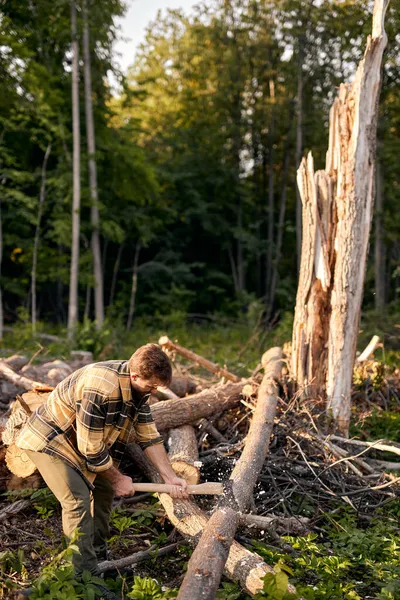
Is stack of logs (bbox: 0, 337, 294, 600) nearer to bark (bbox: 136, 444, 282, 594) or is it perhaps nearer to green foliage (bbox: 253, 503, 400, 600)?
bark (bbox: 136, 444, 282, 594)

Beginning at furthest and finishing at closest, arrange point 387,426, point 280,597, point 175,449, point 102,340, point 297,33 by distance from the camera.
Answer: point 297,33 < point 102,340 < point 387,426 < point 175,449 < point 280,597

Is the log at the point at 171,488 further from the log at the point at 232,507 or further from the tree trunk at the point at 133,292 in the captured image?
the tree trunk at the point at 133,292

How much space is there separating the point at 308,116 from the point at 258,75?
3353 millimetres

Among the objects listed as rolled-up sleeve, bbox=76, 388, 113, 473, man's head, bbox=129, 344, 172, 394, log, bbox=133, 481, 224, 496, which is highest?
man's head, bbox=129, 344, 172, 394

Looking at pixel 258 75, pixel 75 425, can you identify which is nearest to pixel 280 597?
pixel 75 425

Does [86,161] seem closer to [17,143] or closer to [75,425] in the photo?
[17,143]

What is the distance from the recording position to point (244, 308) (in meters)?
20.9

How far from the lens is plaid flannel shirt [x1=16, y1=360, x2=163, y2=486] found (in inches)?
130

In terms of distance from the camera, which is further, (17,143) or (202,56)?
(202,56)

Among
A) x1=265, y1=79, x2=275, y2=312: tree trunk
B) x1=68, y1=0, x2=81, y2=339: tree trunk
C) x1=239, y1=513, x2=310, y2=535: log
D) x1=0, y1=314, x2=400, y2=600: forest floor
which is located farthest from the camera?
x1=265, y1=79, x2=275, y2=312: tree trunk

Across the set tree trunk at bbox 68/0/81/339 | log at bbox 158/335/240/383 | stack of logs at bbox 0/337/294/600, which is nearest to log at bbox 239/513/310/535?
stack of logs at bbox 0/337/294/600

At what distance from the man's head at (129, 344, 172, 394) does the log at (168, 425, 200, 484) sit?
4.05ft

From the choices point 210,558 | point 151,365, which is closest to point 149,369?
point 151,365

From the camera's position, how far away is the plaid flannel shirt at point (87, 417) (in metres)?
3.30
